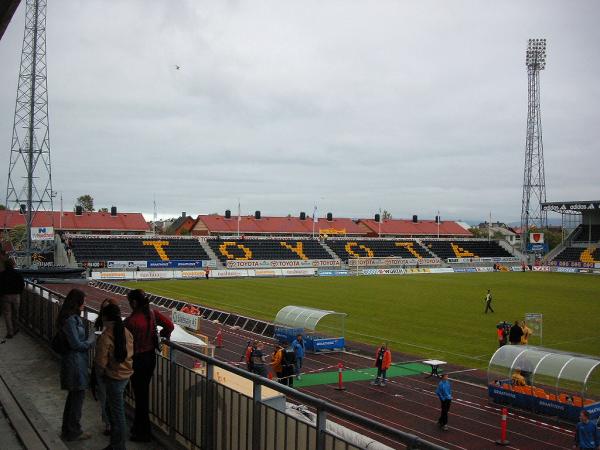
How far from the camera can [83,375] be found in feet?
21.6

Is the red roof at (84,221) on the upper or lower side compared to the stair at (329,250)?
upper

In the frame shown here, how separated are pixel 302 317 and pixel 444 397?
11080 mm

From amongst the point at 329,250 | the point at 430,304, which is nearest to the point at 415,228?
the point at 329,250

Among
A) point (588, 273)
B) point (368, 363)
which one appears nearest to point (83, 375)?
point (368, 363)

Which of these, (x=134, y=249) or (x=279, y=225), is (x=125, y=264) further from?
(x=279, y=225)

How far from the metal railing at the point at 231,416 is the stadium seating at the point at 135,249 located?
59977mm

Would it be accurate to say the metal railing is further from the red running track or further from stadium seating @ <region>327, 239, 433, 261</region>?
stadium seating @ <region>327, 239, 433, 261</region>

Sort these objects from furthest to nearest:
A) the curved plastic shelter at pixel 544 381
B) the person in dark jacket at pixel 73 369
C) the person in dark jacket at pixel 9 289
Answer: the curved plastic shelter at pixel 544 381
the person in dark jacket at pixel 9 289
the person in dark jacket at pixel 73 369

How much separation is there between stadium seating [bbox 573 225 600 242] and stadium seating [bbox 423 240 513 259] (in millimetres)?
10716

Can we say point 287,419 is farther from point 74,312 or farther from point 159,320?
point 74,312

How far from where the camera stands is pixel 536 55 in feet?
282

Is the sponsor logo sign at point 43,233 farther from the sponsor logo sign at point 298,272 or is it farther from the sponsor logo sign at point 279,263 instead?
the sponsor logo sign at point 298,272

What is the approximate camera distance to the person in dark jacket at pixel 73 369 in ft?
21.2

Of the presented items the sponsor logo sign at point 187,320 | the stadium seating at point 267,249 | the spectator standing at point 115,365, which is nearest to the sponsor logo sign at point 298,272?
the stadium seating at point 267,249
